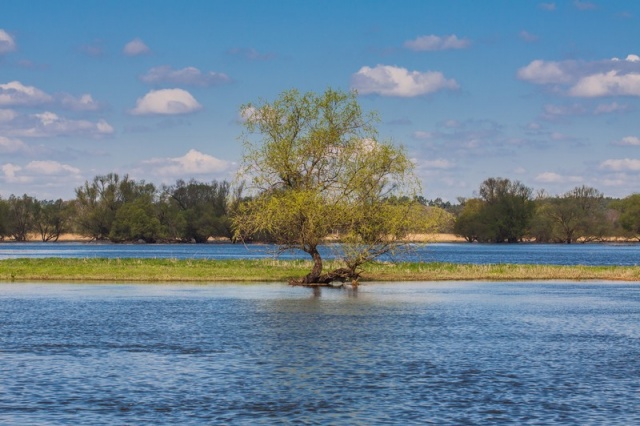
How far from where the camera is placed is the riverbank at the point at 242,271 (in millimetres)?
84625

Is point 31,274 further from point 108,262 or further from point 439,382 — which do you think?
point 439,382

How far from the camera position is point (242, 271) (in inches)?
3428

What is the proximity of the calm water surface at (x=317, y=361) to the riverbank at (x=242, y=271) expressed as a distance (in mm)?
20572

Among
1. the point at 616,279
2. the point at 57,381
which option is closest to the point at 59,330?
the point at 57,381

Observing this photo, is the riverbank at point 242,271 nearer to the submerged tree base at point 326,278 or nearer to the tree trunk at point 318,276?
the submerged tree base at point 326,278

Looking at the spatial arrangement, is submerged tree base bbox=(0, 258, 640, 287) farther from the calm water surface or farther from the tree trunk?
the calm water surface

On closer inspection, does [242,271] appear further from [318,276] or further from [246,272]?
[318,276]

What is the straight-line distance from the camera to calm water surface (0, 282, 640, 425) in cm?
2595

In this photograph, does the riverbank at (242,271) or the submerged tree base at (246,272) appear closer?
the submerged tree base at (246,272)

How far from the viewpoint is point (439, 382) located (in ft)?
101

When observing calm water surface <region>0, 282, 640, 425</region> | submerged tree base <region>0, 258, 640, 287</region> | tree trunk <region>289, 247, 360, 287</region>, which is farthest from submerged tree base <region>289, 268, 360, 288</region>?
calm water surface <region>0, 282, 640, 425</region>

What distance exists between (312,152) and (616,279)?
112 ft

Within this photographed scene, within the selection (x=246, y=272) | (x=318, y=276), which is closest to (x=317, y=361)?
(x=318, y=276)


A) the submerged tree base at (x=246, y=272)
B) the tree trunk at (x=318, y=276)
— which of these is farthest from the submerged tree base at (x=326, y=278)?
the submerged tree base at (x=246, y=272)
